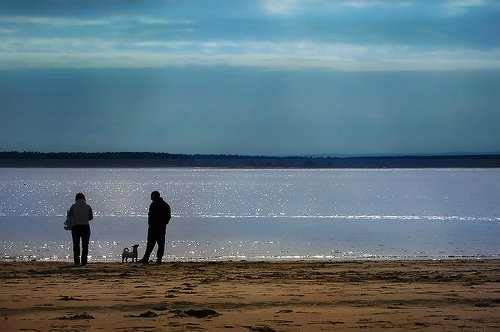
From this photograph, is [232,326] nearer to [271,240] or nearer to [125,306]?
[125,306]

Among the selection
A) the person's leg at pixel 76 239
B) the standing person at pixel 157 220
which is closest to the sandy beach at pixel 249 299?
the person's leg at pixel 76 239

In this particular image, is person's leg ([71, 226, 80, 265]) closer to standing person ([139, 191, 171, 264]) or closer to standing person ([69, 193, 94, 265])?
standing person ([69, 193, 94, 265])

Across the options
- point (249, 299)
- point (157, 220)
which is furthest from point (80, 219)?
point (249, 299)

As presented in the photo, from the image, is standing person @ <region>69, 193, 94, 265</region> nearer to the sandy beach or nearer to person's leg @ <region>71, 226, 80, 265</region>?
person's leg @ <region>71, 226, 80, 265</region>

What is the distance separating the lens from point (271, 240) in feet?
112

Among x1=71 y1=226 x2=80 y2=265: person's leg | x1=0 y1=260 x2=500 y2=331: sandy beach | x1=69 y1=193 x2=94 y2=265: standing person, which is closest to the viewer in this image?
x1=0 y1=260 x2=500 y2=331: sandy beach

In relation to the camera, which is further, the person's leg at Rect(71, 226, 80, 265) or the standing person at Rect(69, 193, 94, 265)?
the person's leg at Rect(71, 226, 80, 265)

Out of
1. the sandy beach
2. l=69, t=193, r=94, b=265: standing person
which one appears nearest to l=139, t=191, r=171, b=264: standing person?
l=69, t=193, r=94, b=265: standing person

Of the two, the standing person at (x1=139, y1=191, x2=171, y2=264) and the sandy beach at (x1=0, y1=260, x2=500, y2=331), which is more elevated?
the standing person at (x1=139, y1=191, x2=171, y2=264)

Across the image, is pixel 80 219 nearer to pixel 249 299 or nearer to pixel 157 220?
pixel 157 220

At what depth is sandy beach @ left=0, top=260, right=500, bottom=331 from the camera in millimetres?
10172

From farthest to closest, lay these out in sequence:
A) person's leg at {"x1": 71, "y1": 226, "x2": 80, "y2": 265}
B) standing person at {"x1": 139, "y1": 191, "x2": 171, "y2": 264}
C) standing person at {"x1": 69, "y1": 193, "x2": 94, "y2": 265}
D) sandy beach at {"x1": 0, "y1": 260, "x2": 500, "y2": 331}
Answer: standing person at {"x1": 139, "y1": 191, "x2": 171, "y2": 264} → person's leg at {"x1": 71, "y1": 226, "x2": 80, "y2": 265} → standing person at {"x1": 69, "y1": 193, "x2": 94, "y2": 265} → sandy beach at {"x1": 0, "y1": 260, "x2": 500, "y2": 331}

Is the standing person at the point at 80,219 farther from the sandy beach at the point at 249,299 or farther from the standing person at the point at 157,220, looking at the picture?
the standing person at the point at 157,220

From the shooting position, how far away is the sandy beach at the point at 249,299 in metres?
10.2
